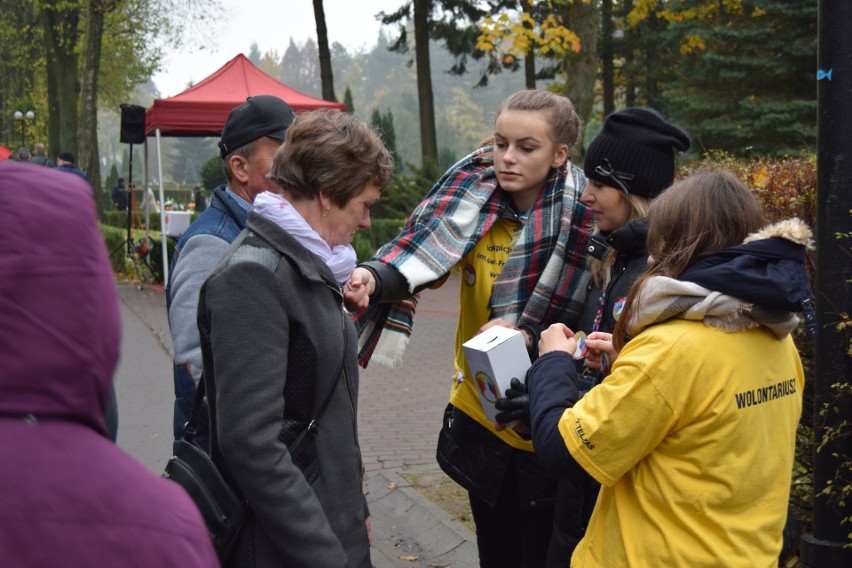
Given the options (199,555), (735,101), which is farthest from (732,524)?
(735,101)

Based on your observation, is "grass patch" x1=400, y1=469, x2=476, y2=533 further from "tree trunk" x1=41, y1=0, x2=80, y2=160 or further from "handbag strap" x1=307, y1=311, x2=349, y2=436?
"tree trunk" x1=41, y1=0, x2=80, y2=160

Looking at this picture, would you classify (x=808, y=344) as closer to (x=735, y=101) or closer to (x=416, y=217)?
(x=416, y=217)

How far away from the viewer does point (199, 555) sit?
1.19 m

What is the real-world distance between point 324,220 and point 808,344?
2635 mm

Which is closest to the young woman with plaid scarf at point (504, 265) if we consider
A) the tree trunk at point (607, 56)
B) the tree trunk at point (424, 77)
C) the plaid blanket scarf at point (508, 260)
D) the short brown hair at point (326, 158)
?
the plaid blanket scarf at point (508, 260)

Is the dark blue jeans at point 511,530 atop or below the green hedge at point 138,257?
below

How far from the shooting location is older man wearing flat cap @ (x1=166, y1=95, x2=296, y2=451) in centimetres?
303

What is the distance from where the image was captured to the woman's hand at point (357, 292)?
2955mm

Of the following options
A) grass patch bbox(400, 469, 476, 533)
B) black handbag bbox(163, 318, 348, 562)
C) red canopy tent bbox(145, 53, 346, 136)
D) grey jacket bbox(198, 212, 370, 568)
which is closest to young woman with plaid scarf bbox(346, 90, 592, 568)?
grey jacket bbox(198, 212, 370, 568)

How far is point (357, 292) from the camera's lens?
9.75 feet

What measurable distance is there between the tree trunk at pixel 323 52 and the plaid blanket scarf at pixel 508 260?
1919cm

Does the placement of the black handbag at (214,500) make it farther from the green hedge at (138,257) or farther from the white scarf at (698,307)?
the green hedge at (138,257)

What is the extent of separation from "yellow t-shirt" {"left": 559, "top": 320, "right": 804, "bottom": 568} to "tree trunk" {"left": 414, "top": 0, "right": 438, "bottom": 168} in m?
20.9

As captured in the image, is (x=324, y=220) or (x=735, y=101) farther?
(x=735, y=101)
